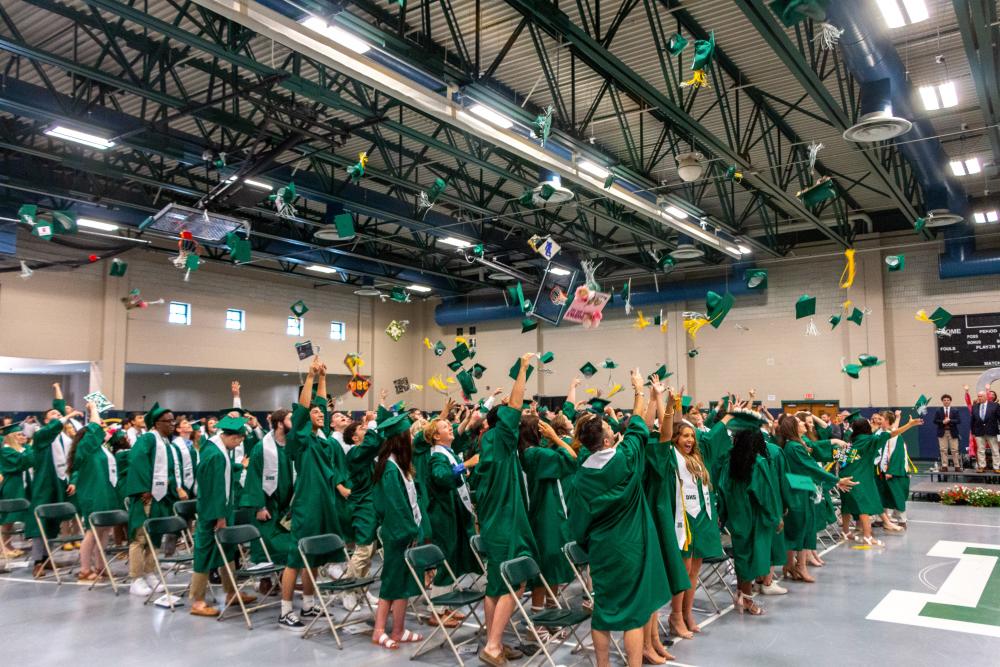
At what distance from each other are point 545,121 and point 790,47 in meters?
2.84

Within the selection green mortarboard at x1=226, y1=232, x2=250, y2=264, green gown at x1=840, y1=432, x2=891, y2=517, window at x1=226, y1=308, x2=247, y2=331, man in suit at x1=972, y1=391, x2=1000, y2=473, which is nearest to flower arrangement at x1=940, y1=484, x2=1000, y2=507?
man in suit at x1=972, y1=391, x2=1000, y2=473

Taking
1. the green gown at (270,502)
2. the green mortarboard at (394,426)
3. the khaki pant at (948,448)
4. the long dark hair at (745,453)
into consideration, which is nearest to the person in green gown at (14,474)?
the green gown at (270,502)

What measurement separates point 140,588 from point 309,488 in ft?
7.76

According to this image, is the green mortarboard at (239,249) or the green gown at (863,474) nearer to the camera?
the green gown at (863,474)

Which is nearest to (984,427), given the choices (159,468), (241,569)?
(241,569)

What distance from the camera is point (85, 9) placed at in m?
8.88

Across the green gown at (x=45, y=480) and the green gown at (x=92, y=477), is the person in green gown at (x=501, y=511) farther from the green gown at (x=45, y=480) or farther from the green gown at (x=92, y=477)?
the green gown at (x=45, y=480)

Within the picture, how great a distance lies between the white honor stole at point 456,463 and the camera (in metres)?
5.56

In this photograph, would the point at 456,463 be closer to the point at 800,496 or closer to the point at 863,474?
the point at 800,496

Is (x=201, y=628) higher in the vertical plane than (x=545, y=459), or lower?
lower

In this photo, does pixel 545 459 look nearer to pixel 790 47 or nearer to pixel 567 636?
pixel 567 636

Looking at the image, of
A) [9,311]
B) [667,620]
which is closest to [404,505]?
[667,620]

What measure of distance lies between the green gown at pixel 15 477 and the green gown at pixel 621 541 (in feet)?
23.1

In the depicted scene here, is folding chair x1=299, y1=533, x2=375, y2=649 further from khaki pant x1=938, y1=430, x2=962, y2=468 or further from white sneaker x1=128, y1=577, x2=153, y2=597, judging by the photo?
khaki pant x1=938, y1=430, x2=962, y2=468
